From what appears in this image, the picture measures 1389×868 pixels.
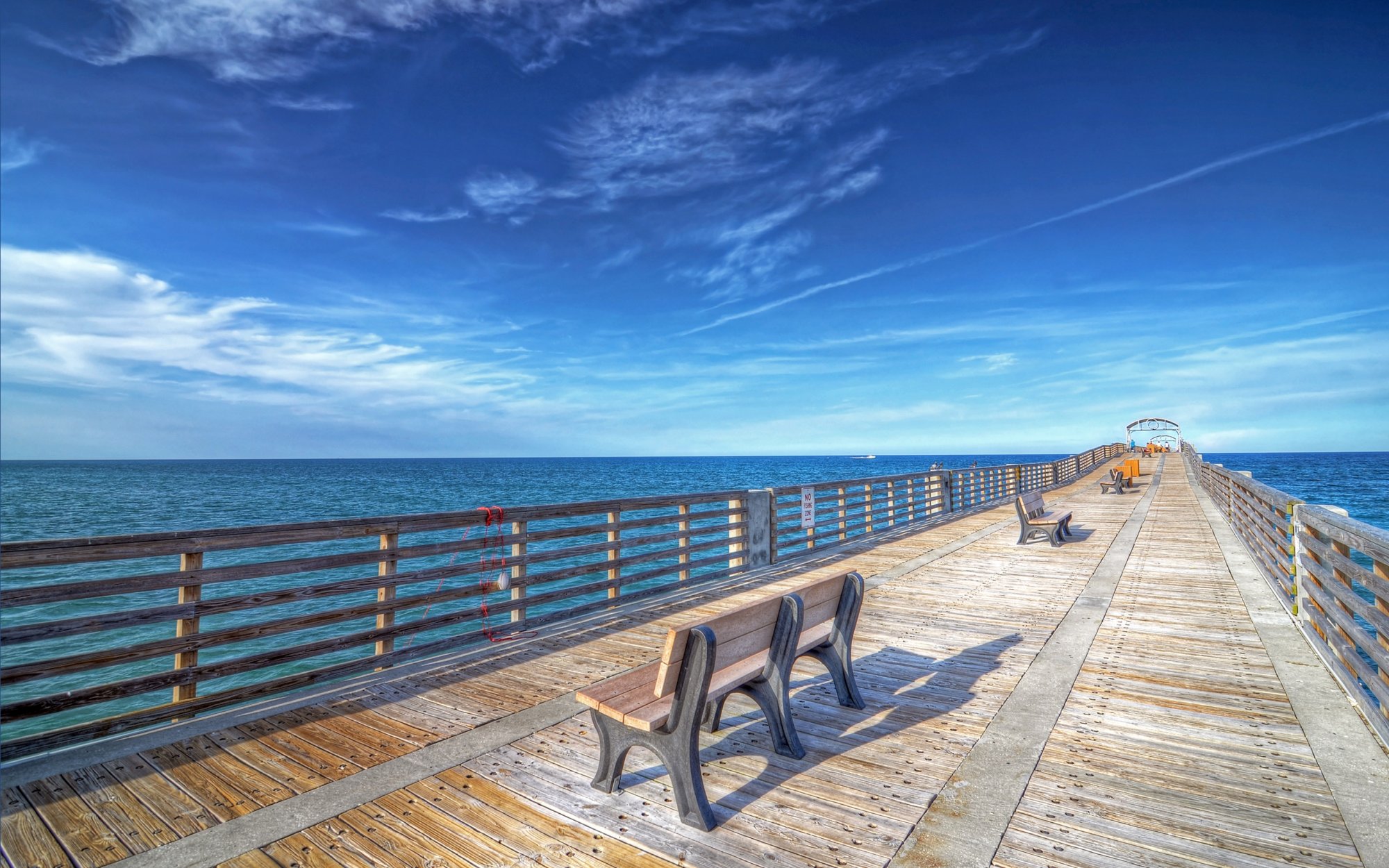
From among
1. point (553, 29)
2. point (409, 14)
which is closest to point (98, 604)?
point (409, 14)

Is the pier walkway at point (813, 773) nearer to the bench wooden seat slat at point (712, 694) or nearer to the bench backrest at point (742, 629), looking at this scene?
the bench wooden seat slat at point (712, 694)

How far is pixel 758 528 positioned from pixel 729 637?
652cm

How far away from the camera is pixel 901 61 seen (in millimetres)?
14938

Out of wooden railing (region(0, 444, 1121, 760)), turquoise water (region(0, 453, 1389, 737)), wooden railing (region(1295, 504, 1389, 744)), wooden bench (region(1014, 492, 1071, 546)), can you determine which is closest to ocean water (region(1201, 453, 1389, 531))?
turquoise water (region(0, 453, 1389, 737))

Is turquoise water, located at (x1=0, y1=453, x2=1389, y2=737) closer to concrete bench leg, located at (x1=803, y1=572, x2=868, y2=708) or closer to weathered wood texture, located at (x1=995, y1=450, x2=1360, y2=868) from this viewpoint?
concrete bench leg, located at (x1=803, y1=572, x2=868, y2=708)

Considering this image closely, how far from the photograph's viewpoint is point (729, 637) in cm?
299

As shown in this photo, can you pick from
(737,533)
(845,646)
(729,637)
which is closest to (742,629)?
(729,637)

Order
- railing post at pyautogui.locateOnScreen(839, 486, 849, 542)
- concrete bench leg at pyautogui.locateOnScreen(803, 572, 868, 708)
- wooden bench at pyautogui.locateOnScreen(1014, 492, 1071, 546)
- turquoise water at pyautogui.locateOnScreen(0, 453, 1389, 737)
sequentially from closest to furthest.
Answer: concrete bench leg at pyautogui.locateOnScreen(803, 572, 868, 708) → wooden bench at pyautogui.locateOnScreen(1014, 492, 1071, 546) → railing post at pyautogui.locateOnScreen(839, 486, 849, 542) → turquoise water at pyautogui.locateOnScreen(0, 453, 1389, 737)

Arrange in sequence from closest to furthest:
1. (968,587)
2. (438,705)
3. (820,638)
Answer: (820,638), (438,705), (968,587)

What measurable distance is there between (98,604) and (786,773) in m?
21.4

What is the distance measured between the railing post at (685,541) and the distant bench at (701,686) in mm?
4283

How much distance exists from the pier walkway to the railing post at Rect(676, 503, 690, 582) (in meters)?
2.50

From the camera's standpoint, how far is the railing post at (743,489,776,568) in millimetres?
9281

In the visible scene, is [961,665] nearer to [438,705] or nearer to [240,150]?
[438,705]
